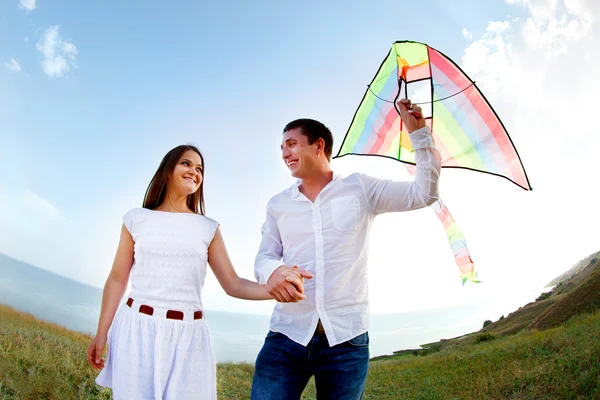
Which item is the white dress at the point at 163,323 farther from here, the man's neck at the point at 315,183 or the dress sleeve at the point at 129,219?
the man's neck at the point at 315,183

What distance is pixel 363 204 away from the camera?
129 inches

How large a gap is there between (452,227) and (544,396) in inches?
214

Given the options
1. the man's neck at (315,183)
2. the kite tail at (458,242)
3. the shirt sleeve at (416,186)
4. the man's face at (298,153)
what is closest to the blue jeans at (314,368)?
the shirt sleeve at (416,186)

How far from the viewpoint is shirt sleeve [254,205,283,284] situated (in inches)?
117

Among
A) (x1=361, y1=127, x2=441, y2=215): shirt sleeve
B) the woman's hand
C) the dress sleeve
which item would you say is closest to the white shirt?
(x1=361, y1=127, x2=441, y2=215): shirt sleeve

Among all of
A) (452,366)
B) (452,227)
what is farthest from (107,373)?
(452,366)

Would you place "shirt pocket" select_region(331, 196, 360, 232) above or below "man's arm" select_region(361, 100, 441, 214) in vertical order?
below

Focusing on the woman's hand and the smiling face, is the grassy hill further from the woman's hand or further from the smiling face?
the smiling face

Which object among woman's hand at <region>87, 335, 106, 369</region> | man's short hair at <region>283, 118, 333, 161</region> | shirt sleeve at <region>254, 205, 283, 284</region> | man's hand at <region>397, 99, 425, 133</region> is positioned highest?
man's short hair at <region>283, 118, 333, 161</region>

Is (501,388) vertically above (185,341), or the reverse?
(185,341)

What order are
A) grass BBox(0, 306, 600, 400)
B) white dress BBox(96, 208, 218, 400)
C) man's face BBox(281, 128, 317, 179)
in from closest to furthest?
white dress BBox(96, 208, 218, 400), man's face BBox(281, 128, 317, 179), grass BBox(0, 306, 600, 400)

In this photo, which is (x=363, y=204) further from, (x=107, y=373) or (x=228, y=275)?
(x=107, y=373)

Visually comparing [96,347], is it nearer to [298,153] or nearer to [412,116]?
[298,153]

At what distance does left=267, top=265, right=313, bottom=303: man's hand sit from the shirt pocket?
0.62 m
